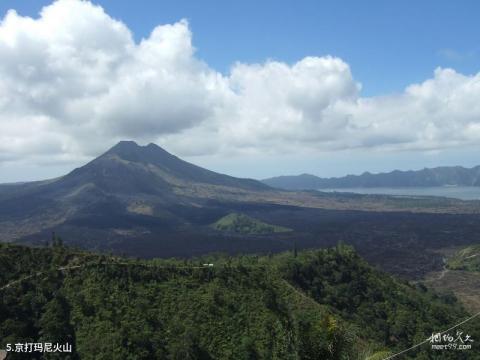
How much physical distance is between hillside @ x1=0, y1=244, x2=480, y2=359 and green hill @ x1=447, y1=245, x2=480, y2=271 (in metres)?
88.4

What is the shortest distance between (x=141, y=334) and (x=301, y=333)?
39.9m

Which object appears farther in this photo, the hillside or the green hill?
the green hill

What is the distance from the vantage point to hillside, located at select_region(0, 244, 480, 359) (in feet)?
212

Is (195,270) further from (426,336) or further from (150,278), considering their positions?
(426,336)

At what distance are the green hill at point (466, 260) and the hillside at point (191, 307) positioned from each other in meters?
88.4

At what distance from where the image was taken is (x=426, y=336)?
82.1 m

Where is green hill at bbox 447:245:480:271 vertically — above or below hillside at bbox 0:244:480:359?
below

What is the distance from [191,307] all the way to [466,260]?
479 ft

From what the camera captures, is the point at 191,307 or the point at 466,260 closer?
the point at 191,307

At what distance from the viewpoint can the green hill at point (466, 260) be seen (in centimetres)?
17625

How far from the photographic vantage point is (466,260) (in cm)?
18338

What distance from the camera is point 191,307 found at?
2869 inches

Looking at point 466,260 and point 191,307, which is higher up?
point 191,307

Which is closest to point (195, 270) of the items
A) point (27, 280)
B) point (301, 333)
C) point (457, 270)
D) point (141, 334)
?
point (141, 334)
